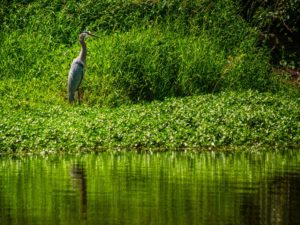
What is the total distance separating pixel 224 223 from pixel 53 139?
750 cm

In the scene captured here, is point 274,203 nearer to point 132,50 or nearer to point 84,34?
point 132,50

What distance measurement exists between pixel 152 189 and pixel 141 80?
36.0ft

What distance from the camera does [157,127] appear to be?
1717 centimetres

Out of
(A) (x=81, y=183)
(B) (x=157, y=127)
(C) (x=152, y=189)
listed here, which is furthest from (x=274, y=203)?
(B) (x=157, y=127)

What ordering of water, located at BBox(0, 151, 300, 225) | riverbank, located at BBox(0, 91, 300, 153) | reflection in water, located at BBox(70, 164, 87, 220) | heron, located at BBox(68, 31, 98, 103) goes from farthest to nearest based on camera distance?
heron, located at BBox(68, 31, 98, 103), riverbank, located at BBox(0, 91, 300, 153), reflection in water, located at BBox(70, 164, 87, 220), water, located at BBox(0, 151, 300, 225)

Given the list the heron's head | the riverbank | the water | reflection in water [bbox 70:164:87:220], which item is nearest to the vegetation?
the riverbank

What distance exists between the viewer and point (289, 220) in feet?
30.8

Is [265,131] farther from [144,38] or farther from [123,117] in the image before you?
[144,38]

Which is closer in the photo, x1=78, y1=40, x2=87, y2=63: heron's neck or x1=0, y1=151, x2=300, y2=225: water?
x1=0, y1=151, x2=300, y2=225: water

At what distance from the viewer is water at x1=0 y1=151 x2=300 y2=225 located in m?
9.55

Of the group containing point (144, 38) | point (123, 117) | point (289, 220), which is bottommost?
point (289, 220)

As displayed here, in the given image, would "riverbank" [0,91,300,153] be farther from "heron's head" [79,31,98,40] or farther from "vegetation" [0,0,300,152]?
"heron's head" [79,31,98,40]

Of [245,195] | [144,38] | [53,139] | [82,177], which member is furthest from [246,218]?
[144,38]

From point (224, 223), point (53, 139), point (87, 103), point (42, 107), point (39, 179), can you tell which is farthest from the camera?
point (87, 103)
